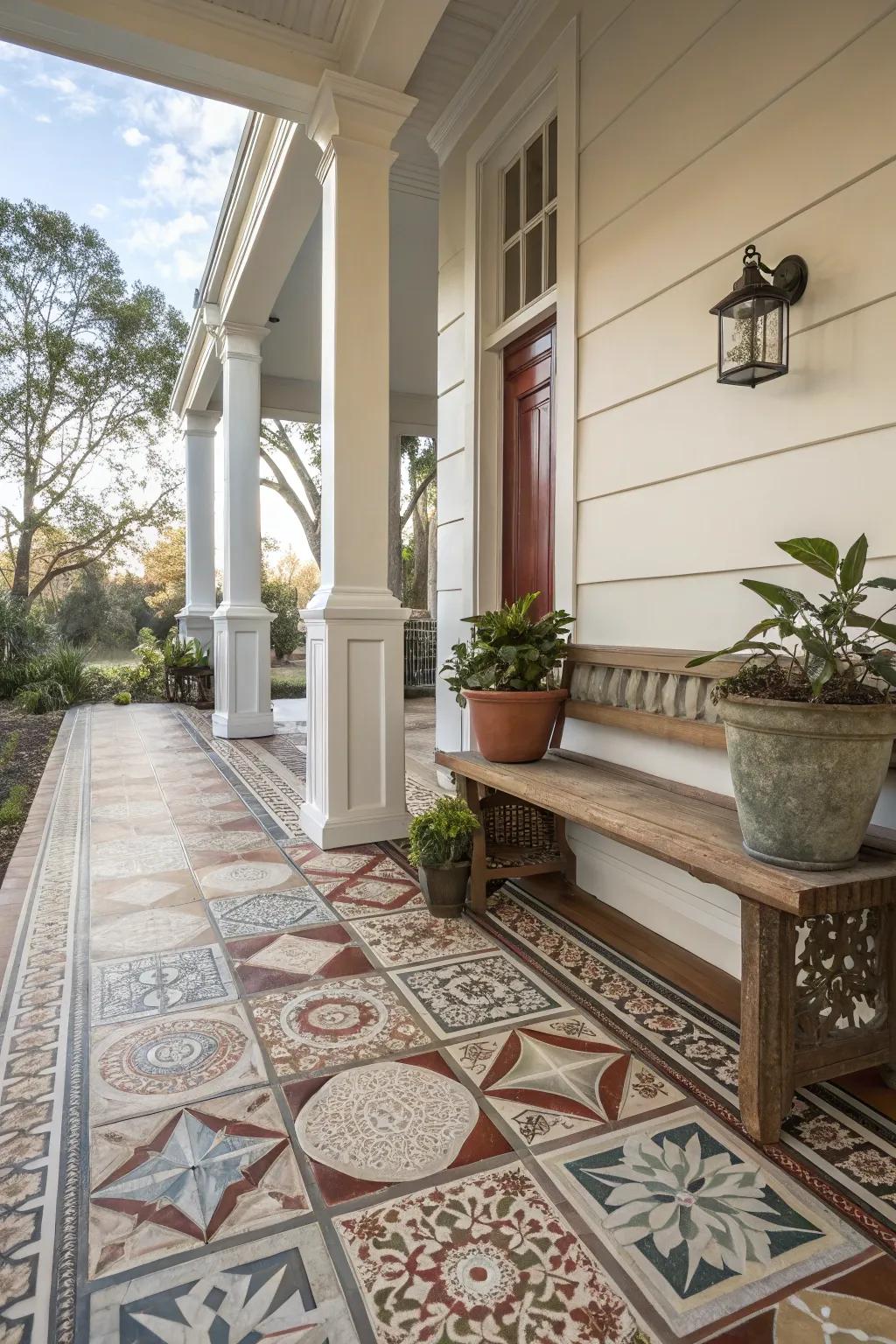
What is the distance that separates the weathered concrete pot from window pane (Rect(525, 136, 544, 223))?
8.43 ft

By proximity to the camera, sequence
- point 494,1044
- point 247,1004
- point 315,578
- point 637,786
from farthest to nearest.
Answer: point 315,578 < point 637,786 < point 247,1004 < point 494,1044

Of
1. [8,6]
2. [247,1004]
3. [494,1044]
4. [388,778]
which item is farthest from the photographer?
[388,778]

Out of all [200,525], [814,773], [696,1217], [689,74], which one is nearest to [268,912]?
[696,1217]

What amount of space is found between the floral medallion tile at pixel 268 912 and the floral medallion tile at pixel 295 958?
68mm

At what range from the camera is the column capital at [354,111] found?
287 centimetres

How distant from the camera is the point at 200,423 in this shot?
328 inches

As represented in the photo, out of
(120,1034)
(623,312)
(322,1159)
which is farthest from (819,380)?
(120,1034)

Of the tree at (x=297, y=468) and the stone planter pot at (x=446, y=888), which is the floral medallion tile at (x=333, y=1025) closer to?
the stone planter pot at (x=446, y=888)

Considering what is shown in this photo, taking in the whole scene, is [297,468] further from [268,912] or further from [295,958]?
[295,958]

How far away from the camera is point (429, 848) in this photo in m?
2.36

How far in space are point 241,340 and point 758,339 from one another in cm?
481

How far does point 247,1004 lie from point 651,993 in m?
1.03

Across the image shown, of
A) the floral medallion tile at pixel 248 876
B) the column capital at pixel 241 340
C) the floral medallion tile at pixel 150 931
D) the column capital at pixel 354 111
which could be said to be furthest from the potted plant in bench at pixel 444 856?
the column capital at pixel 241 340

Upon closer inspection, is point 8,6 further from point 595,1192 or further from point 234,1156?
point 595,1192
